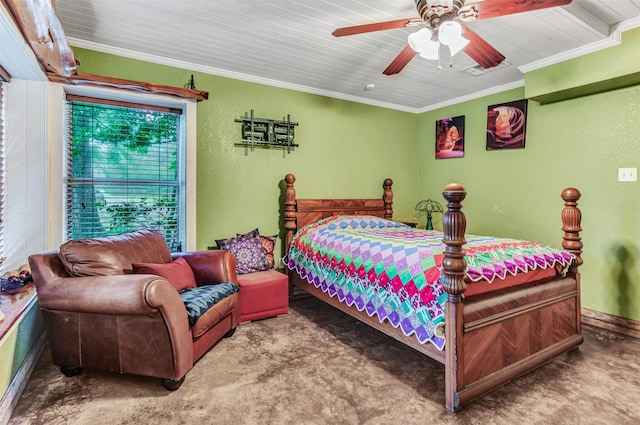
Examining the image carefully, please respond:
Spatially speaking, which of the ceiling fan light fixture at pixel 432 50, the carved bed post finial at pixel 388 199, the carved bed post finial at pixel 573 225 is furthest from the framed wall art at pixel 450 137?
the ceiling fan light fixture at pixel 432 50

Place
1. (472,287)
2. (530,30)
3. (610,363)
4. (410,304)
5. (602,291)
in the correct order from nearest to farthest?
(472,287)
(410,304)
(610,363)
(530,30)
(602,291)

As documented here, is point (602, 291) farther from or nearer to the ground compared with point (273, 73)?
nearer to the ground

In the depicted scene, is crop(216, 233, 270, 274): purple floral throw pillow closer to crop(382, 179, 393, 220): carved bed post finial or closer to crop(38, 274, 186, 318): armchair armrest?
crop(38, 274, 186, 318): armchair armrest

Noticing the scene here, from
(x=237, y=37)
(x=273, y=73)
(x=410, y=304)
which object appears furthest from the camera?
(x=273, y=73)

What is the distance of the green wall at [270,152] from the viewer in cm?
327

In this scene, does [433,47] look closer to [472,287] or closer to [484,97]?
[472,287]

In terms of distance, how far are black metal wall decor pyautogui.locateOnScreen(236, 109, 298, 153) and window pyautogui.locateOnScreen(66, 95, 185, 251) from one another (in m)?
0.66

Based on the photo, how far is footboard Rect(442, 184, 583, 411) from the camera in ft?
5.42

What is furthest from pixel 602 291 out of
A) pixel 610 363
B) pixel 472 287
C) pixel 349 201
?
pixel 349 201

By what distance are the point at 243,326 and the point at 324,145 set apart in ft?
7.47

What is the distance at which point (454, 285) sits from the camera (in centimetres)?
163

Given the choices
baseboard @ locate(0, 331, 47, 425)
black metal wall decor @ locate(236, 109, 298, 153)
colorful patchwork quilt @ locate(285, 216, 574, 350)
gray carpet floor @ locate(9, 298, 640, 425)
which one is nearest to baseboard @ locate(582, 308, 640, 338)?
gray carpet floor @ locate(9, 298, 640, 425)

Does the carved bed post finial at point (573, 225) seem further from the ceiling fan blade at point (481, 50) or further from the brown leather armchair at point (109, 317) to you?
the brown leather armchair at point (109, 317)

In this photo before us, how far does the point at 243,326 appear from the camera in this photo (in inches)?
111
